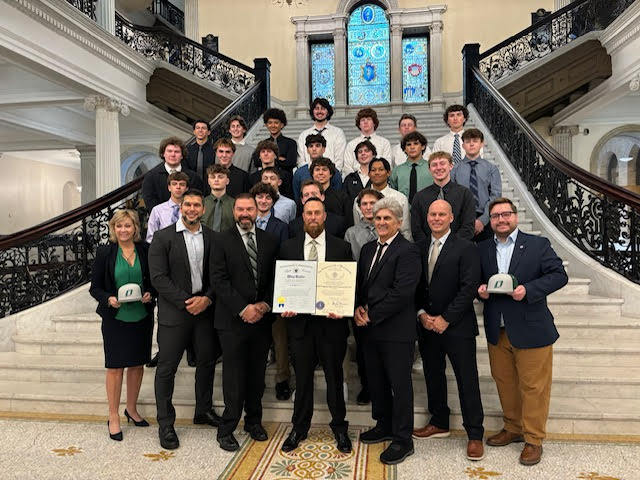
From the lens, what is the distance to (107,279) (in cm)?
337

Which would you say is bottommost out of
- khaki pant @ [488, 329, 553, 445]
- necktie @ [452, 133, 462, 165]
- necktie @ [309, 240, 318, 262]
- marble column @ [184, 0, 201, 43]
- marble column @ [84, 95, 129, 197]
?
khaki pant @ [488, 329, 553, 445]

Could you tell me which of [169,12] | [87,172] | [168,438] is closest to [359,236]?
[168,438]

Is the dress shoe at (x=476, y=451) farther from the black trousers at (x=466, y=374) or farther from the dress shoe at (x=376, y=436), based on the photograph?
the dress shoe at (x=376, y=436)

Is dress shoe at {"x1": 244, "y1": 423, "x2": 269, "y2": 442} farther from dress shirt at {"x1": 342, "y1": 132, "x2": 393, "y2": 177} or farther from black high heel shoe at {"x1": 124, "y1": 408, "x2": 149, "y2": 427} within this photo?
dress shirt at {"x1": 342, "y1": 132, "x2": 393, "y2": 177}

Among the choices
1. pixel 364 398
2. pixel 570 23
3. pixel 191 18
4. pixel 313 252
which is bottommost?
pixel 364 398

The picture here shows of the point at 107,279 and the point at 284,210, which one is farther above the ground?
the point at 284,210

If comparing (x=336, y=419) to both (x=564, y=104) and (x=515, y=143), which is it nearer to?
(x=515, y=143)

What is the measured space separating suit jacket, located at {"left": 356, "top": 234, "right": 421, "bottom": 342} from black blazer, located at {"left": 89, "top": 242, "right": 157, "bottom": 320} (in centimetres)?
153

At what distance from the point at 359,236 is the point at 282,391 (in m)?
1.29

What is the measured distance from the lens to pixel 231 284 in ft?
10.2

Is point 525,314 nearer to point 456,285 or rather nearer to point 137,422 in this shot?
point 456,285

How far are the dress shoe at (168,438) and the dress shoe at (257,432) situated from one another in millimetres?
467

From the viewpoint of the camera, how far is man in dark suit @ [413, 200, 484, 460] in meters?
2.93

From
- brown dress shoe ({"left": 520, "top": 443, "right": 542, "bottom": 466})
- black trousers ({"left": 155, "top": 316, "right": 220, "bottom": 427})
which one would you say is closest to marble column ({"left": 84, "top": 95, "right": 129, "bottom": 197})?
black trousers ({"left": 155, "top": 316, "right": 220, "bottom": 427})
